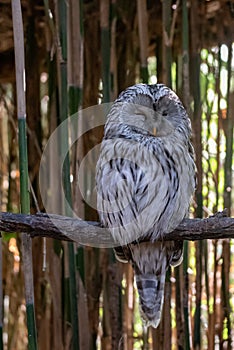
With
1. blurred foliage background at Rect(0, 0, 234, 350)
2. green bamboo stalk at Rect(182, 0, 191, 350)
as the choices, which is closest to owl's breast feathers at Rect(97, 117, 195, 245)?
blurred foliage background at Rect(0, 0, 234, 350)

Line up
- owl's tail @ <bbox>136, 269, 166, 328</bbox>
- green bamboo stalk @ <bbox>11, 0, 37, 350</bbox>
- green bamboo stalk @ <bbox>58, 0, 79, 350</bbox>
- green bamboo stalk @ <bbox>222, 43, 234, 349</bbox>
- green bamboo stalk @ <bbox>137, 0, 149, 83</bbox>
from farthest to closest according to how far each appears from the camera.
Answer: green bamboo stalk @ <bbox>222, 43, 234, 349</bbox>, green bamboo stalk @ <bbox>137, 0, 149, 83</bbox>, owl's tail @ <bbox>136, 269, 166, 328</bbox>, green bamboo stalk @ <bbox>58, 0, 79, 350</bbox>, green bamboo stalk @ <bbox>11, 0, 37, 350</bbox>

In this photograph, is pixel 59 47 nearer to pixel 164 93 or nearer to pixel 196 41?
pixel 164 93

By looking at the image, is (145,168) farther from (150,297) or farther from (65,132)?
(150,297)

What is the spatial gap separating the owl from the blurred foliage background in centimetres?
12

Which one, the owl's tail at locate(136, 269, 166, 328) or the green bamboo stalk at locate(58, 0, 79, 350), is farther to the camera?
the owl's tail at locate(136, 269, 166, 328)

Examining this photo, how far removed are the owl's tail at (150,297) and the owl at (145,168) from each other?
11cm

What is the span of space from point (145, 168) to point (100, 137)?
0.69m

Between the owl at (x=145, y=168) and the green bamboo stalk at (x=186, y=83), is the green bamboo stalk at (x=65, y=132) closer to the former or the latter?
the owl at (x=145, y=168)

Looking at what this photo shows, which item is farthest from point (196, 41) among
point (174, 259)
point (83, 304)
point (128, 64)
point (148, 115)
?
point (83, 304)

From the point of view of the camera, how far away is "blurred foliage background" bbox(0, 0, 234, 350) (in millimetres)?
1890

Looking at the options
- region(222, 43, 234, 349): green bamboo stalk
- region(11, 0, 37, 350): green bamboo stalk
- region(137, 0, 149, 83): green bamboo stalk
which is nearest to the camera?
region(11, 0, 37, 350): green bamboo stalk

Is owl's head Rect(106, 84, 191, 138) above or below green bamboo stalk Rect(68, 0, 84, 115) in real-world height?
below

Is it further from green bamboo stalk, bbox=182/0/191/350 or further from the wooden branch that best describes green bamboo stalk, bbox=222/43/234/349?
the wooden branch

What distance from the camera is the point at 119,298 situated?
2.02 metres
